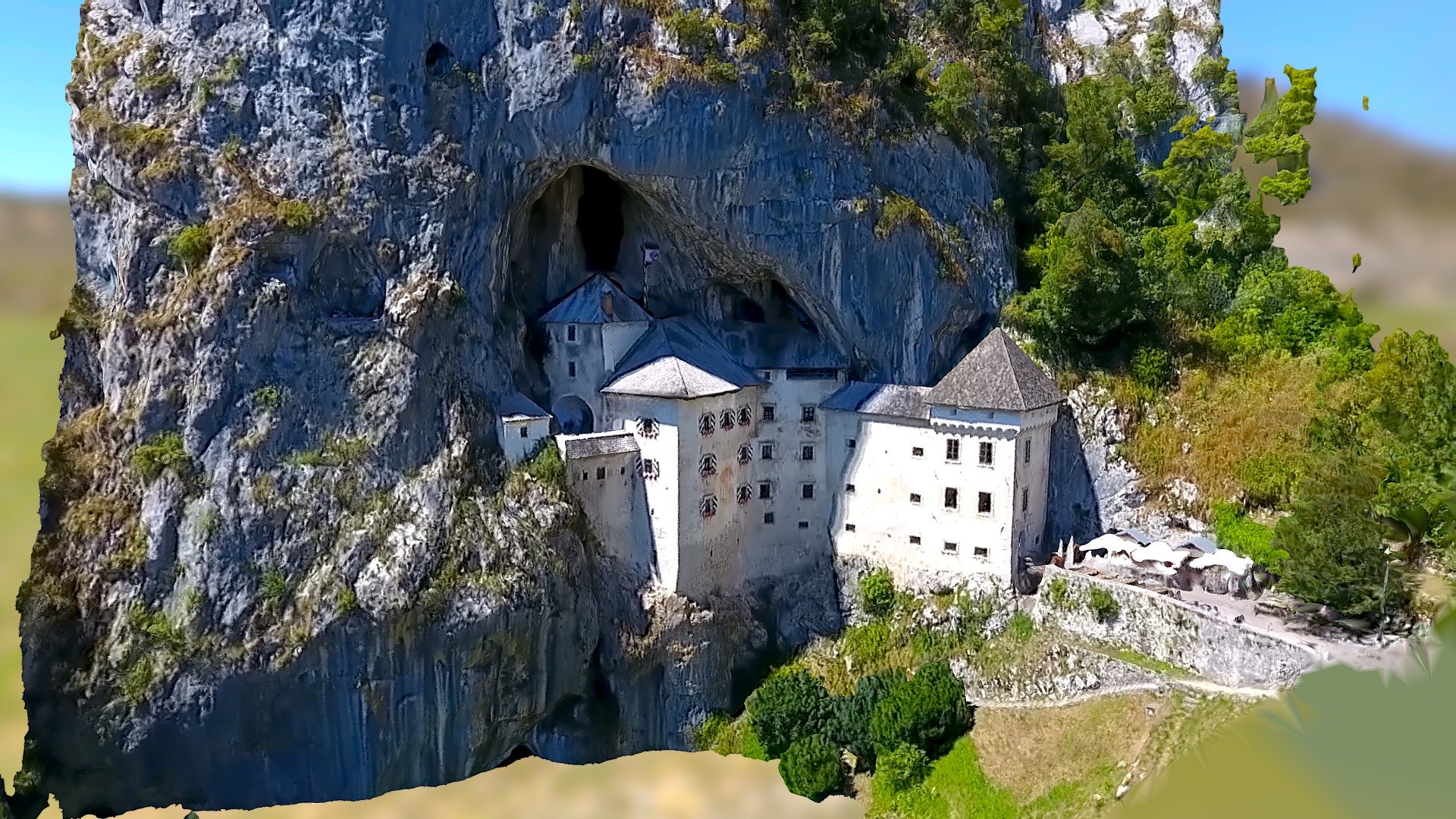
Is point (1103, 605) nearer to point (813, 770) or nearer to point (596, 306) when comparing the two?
point (813, 770)

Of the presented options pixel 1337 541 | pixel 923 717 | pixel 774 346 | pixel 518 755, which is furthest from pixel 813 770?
pixel 1337 541

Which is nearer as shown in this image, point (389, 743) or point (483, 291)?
point (389, 743)

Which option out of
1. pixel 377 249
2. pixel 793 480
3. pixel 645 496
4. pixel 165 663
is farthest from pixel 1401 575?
pixel 165 663

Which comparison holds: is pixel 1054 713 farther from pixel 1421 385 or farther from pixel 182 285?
pixel 182 285

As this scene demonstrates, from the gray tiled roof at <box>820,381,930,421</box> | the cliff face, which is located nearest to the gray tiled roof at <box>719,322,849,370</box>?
the gray tiled roof at <box>820,381,930,421</box>

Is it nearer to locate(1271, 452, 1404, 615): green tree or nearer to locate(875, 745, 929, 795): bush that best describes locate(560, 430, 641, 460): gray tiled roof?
locate(875, 745, 929, 795): bush

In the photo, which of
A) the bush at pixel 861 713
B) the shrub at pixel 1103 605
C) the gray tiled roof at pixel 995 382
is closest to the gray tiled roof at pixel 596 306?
the gray tiled roof at pixel 995 382
